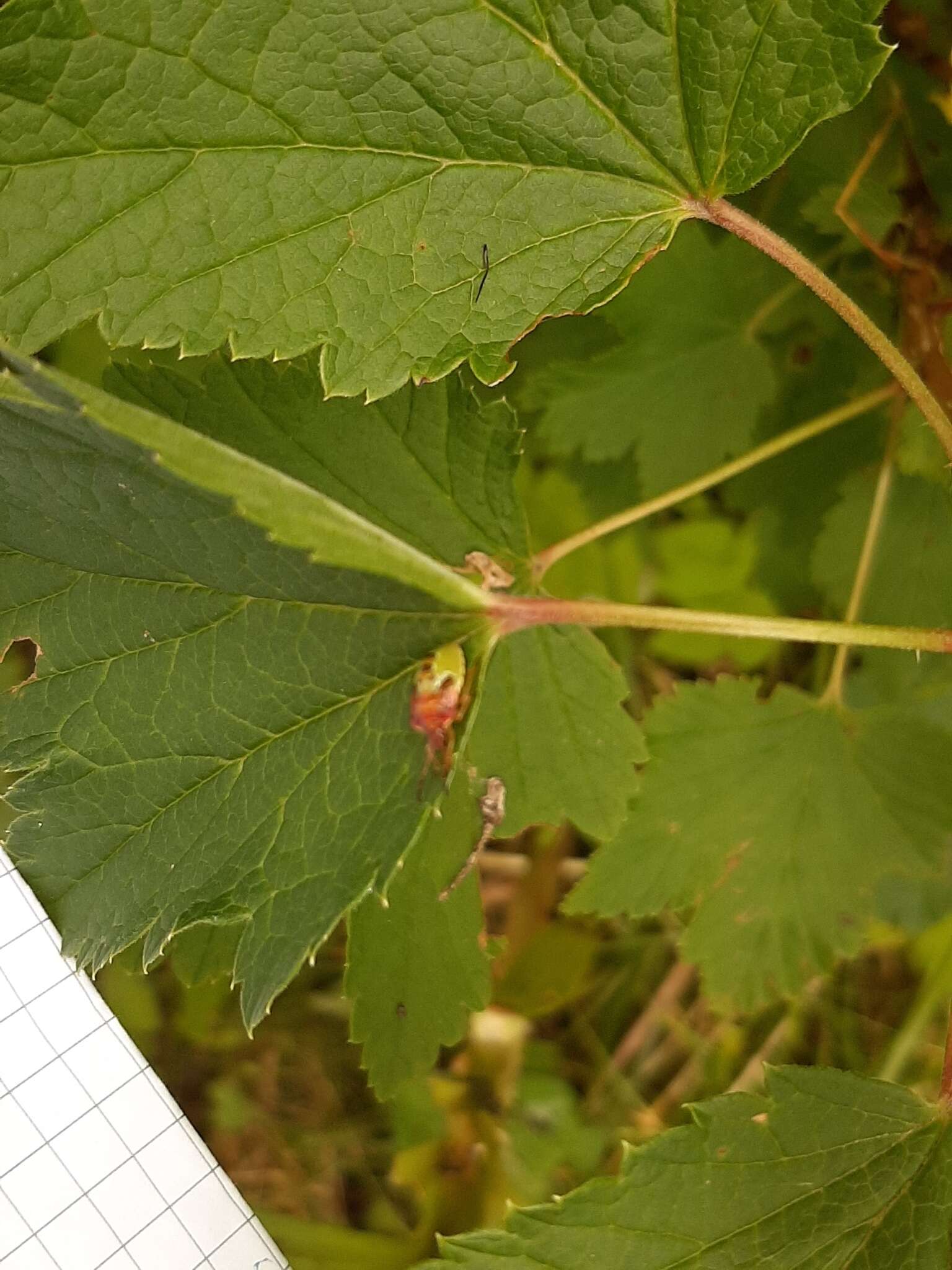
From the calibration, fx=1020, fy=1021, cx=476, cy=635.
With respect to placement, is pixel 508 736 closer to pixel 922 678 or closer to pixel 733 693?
pixel 733 693

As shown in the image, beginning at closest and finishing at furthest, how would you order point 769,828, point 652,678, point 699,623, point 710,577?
1. point 699,623
2. point 769,828
3. point 710,577
4. point 652,678

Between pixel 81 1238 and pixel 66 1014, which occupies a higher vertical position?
pixel 66 1014

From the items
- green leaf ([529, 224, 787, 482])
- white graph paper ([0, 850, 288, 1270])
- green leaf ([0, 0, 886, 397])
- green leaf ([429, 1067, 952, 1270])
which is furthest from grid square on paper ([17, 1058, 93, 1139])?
green leaf ([529, 224, 787, 482])

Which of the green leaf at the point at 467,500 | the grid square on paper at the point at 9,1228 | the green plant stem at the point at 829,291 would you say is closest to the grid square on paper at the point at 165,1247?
the grid square on paper at the point at 9,1228

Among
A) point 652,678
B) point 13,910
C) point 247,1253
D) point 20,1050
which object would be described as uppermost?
point 13,910

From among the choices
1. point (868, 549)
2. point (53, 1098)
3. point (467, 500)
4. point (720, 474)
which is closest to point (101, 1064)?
point (53, 1098)

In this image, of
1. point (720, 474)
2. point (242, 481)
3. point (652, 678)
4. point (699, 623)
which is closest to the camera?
point (242, 481)

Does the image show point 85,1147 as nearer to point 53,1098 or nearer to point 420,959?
point 53,1098
